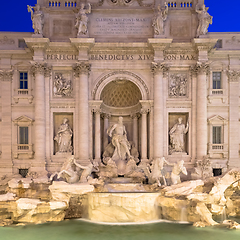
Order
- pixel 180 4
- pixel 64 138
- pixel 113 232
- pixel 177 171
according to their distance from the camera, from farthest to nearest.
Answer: pixel 180 4
pixel 64 138
pixel 177 171
pixel 113 232

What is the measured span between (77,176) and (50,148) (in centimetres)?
340

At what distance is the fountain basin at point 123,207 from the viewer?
1462 centimetres

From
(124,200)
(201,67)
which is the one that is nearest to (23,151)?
(124,200)

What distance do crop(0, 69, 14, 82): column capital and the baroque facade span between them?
7cm

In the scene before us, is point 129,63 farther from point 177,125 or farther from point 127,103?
point 177,125

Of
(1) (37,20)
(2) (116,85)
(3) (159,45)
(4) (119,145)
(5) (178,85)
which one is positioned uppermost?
(1) (37,20)

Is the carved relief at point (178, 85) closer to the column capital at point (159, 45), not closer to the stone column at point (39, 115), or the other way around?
the column capital at point (159, 45)

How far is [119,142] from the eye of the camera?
64.5ft

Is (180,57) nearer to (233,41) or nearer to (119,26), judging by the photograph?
(233,41)

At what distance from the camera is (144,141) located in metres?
19.9

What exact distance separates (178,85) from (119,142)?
569cm

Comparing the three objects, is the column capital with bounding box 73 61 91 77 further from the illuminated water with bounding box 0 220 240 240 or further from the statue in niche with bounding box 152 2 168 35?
the illuminated water with bounding box 0 220 240 240

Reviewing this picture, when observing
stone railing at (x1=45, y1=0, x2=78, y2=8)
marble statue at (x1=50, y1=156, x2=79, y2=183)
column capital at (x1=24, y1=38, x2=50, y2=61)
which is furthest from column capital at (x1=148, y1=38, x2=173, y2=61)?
marble statue at (x1=50, y1=156, x2=79, y2=183)

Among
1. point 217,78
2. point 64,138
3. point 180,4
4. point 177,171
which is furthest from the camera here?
point 217,78
